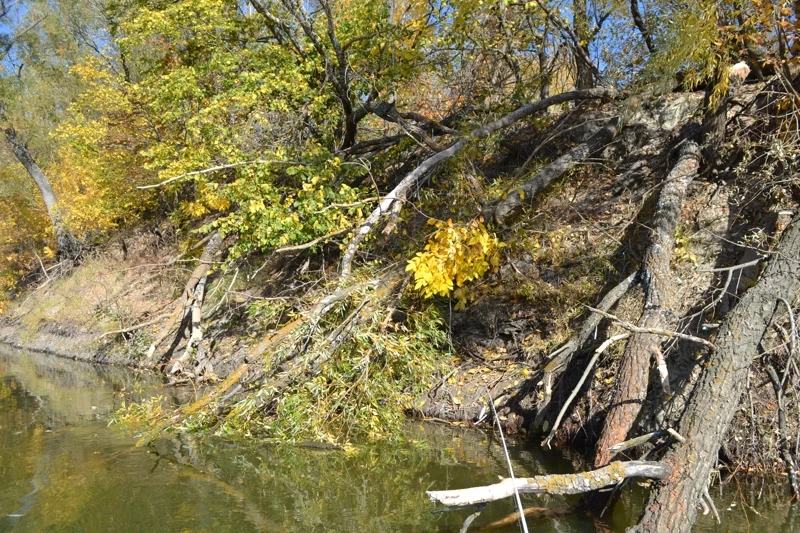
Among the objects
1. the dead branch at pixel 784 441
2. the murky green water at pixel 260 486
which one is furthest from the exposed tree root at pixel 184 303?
the dead branch at pixel 784 441

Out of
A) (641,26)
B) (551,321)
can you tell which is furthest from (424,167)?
(641,26)

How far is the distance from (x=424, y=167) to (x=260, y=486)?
438 cm

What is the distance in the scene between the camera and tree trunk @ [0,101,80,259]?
19906mm

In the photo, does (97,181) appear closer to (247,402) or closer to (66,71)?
(66,71)

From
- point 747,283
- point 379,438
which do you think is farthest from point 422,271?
point 747,283

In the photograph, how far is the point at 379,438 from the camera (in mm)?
7020

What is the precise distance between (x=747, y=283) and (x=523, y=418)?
2.68 metres

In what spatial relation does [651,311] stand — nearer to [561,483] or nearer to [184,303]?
[561,483]

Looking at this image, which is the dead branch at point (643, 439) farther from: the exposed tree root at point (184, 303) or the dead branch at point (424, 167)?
the exposed tree root at point (184, 303)

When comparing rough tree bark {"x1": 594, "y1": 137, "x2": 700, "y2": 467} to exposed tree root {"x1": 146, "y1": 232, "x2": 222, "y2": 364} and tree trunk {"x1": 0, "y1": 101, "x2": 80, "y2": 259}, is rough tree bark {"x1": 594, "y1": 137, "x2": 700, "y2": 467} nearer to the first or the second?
exposed tree root {"x1": 146, "y1": 232, "x2": 222, "y2": 364}

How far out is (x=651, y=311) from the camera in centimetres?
627

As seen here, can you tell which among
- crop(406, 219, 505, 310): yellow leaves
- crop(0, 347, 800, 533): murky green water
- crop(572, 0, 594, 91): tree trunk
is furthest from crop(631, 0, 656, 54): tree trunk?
crop(0, 347, 800, 533): murky green water

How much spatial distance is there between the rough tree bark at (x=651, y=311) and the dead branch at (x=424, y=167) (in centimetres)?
195

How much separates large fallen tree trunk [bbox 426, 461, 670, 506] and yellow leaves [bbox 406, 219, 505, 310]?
3.28 metres
